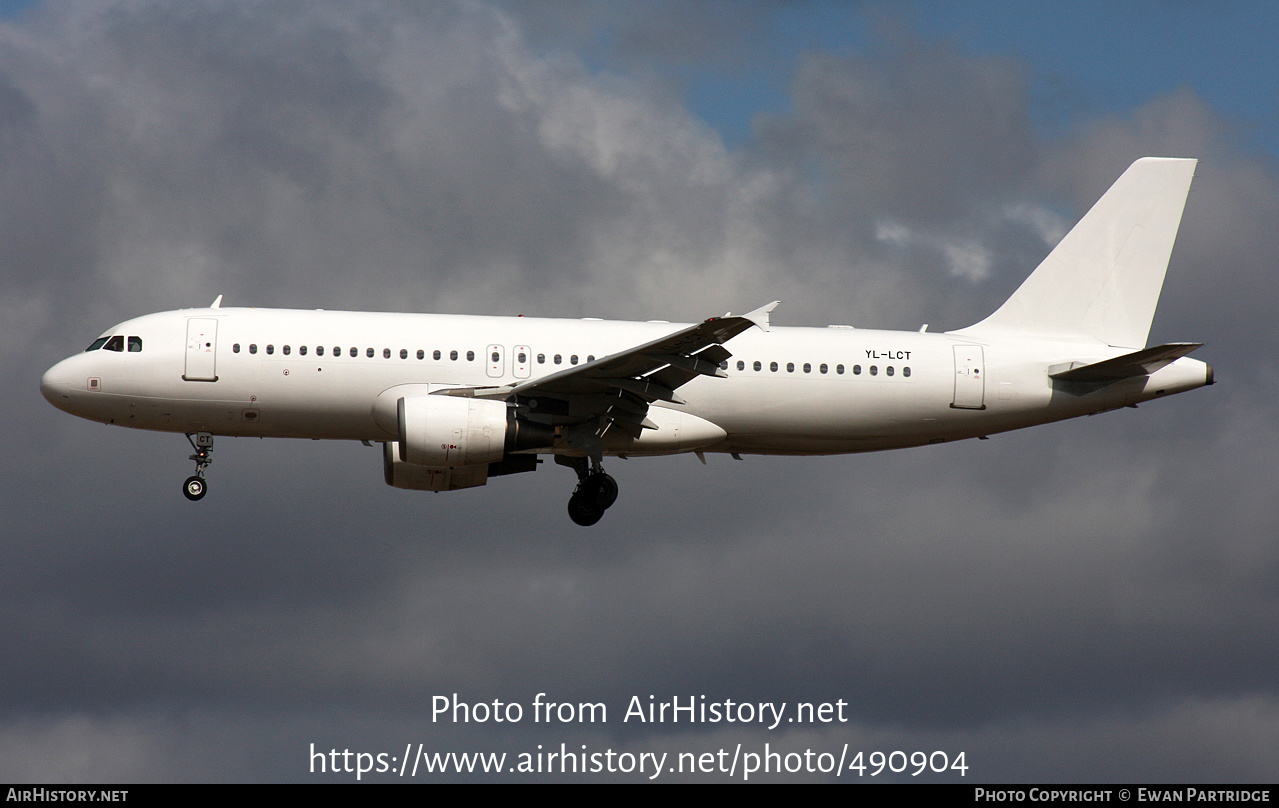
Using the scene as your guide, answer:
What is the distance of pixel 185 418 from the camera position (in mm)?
34312

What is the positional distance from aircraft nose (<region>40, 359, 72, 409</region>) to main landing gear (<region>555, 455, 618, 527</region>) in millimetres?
11619

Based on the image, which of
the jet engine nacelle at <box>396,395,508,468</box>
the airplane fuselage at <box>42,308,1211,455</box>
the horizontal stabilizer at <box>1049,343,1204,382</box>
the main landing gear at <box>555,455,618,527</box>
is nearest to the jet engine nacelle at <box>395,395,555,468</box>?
the jet engine nacelle at <box>396,395,508,468</box>

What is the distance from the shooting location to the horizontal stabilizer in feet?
114

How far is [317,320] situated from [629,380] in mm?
7219

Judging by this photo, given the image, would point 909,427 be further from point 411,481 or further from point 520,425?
point 411,481

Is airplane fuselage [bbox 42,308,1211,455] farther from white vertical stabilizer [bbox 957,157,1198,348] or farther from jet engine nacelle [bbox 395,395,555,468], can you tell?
white vertical stabilizer [bbox 957,157,1198,348]

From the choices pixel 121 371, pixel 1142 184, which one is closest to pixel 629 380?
pixel 121 371

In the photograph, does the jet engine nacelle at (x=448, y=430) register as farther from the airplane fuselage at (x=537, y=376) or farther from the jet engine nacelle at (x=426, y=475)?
the jet engine nacelle at (x=426, y=475)

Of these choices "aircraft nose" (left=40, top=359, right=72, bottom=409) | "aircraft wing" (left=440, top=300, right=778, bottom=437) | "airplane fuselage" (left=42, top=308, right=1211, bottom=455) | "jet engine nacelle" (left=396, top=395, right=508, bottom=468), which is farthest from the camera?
"aircraft nose" (left=40, top=359, right=72, bottom=409)

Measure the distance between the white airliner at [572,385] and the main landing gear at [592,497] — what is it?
0.15ft

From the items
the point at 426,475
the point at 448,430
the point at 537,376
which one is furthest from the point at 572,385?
the point at 426,475

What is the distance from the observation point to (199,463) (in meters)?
35.2

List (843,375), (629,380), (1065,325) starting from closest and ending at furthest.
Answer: (629,380) → (843,375) → (1065,325)

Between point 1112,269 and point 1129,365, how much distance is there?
4.69 meters
